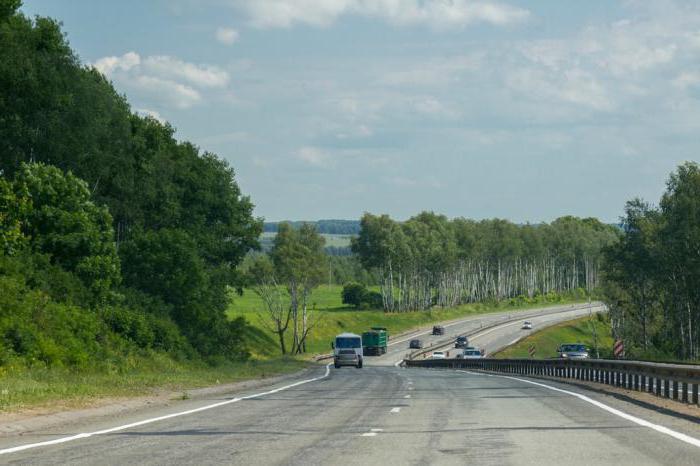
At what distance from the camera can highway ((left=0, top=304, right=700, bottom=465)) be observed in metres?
13.3

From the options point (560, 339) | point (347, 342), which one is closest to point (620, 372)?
point (347, 342)

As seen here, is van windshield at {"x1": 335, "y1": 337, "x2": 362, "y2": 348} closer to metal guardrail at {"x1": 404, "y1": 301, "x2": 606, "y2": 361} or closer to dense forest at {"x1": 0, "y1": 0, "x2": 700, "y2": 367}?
dense forest at {"x1": 0, "y1": 0, "x2": 700, "y2": 367}

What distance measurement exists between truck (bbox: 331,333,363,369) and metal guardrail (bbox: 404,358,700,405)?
25.9 ft

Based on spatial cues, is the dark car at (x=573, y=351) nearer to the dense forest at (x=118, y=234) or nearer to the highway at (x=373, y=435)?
the dense forest at (x=118, y=234)

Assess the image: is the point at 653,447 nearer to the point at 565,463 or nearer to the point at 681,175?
the point at 565,463

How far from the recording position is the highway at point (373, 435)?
13.3 m

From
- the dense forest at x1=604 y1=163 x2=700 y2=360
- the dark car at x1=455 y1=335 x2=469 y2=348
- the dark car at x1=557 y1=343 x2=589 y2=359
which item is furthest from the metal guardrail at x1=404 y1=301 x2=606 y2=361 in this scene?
the dark car at x1=557 y1=343 x2=589 y2=359

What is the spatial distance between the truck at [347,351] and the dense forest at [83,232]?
934cm

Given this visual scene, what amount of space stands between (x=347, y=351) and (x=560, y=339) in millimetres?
69730

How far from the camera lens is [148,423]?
19.4 meters

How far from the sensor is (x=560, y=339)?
485ft

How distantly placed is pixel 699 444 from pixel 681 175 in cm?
9233

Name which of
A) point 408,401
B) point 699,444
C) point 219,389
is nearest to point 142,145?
point 219,389

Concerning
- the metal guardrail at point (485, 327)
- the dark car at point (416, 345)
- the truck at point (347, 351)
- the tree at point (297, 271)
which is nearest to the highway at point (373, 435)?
the truck at point (347, 351)
